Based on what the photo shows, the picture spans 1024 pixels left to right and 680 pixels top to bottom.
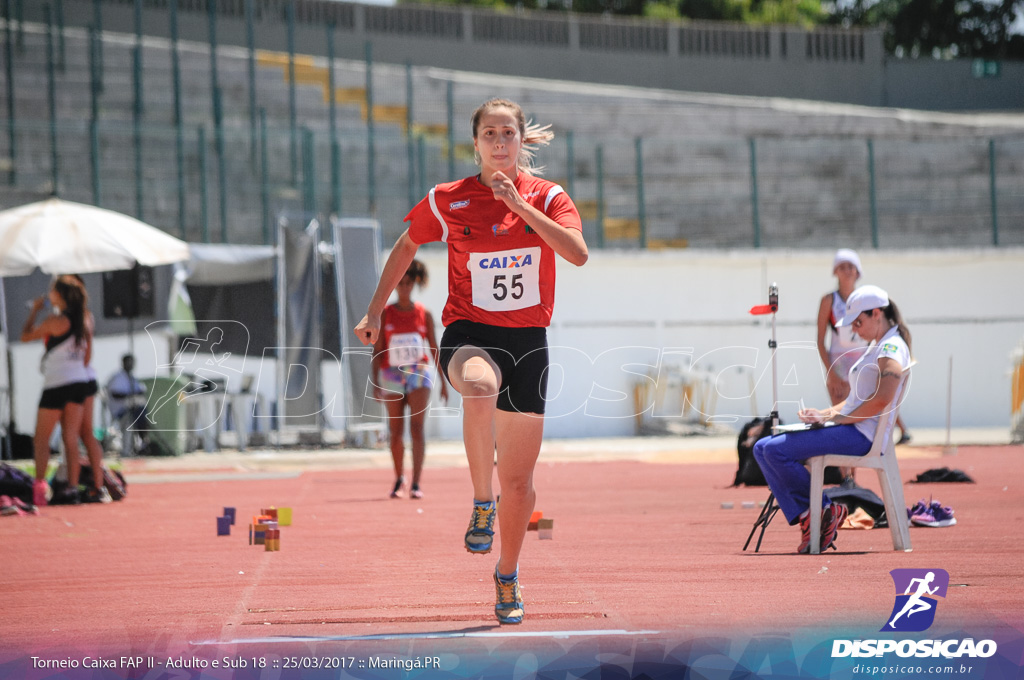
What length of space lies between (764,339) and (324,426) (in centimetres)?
746

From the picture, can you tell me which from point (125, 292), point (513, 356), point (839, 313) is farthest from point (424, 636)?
point (125, 292)

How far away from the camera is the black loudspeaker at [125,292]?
16484 mm

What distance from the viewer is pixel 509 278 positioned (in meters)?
5.32

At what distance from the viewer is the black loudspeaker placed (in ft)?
54.1

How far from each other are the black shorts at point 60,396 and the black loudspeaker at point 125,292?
5396 mm

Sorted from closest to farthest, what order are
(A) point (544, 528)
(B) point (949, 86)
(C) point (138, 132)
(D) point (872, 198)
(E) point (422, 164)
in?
(A) point (544, 528)
(C) point (138, 132)
(E) point (422, 164)
(D) point (872, 198)
(B) point (949, 86)

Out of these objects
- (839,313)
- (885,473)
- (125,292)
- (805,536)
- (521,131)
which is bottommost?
(805,536)

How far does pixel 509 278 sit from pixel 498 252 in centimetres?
12

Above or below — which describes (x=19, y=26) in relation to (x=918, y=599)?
above

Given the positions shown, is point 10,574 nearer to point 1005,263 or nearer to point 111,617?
point 111,617

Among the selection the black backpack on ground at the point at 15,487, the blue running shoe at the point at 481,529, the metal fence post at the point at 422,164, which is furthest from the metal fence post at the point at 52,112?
the blue running shoe at the point at 481,529

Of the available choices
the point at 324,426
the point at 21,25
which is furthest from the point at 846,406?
the point at 21,25

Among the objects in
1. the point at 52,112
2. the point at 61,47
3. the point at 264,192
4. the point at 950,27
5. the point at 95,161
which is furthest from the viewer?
the point at 950,27

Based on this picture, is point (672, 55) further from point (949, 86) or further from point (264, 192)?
point (264, 192)
